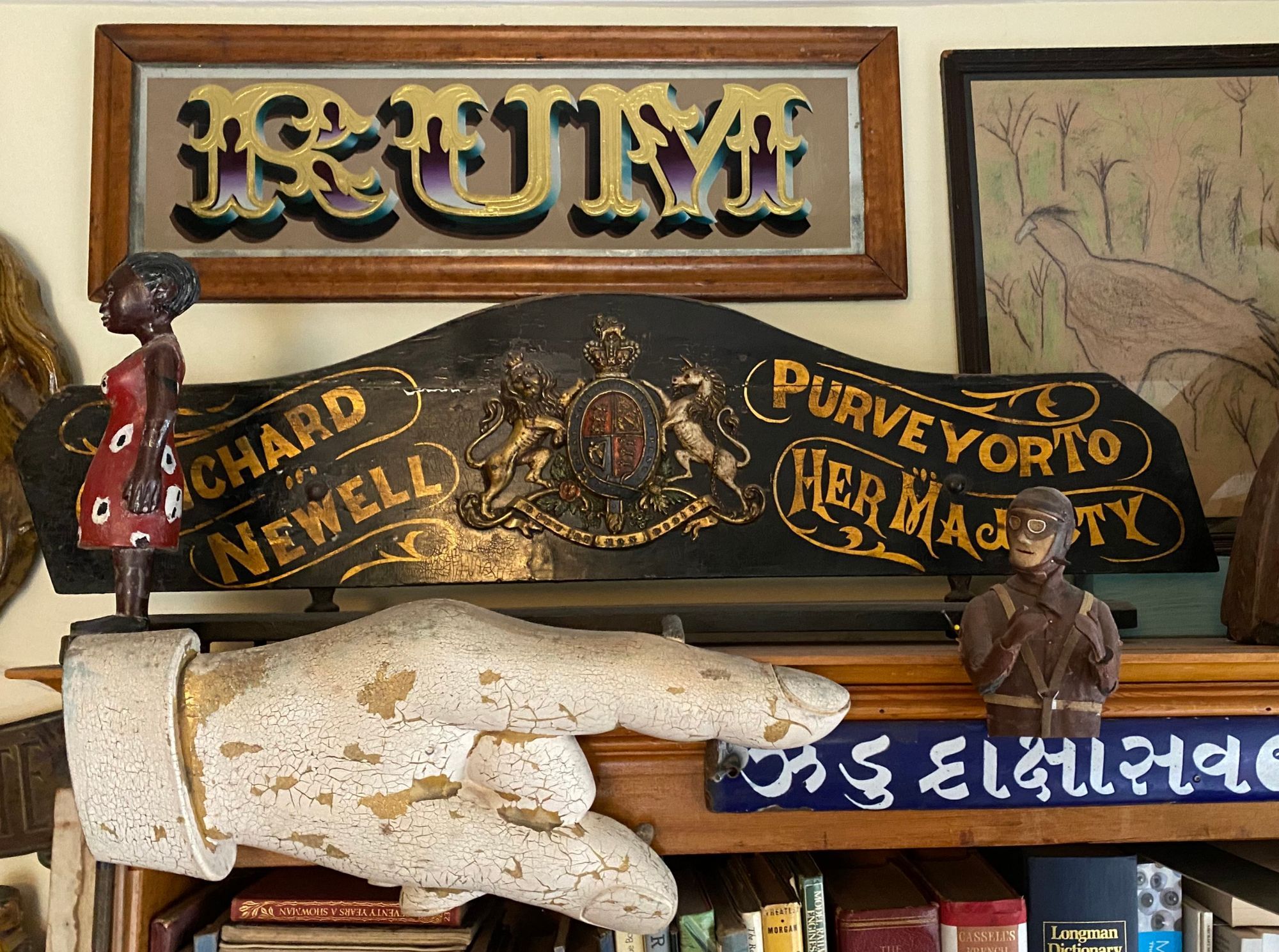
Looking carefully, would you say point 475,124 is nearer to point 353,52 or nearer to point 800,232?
point 353,52

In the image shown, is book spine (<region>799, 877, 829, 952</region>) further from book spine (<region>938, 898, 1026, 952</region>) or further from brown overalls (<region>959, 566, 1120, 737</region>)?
brown overalls (<region>959, 566, 1120, 737</region>)

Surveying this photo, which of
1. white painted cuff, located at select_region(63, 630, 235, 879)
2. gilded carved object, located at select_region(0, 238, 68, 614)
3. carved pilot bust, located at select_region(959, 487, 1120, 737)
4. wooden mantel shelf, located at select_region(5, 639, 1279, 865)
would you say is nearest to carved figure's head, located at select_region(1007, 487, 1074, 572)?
carved pilot bust, located at select_region(959, 487, 1120, 737)

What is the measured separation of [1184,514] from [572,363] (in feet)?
2.20

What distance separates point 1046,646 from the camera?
2.37 ft

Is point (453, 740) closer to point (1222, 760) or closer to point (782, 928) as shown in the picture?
point (782, 928)

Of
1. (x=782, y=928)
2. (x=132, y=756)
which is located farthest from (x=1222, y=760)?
(x=132, y=756)

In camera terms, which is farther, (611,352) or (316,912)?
(611,352)

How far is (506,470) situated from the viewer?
98 centimetres

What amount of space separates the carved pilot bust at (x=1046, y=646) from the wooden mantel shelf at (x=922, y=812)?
0.18 feet

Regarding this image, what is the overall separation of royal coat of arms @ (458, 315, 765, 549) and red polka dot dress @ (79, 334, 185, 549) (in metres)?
0.28

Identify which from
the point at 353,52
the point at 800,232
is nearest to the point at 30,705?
the point at 353,52

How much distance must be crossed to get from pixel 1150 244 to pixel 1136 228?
0.09 feet

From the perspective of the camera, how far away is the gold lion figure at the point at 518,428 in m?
0.98

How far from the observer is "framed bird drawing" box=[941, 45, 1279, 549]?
1.14 meters
